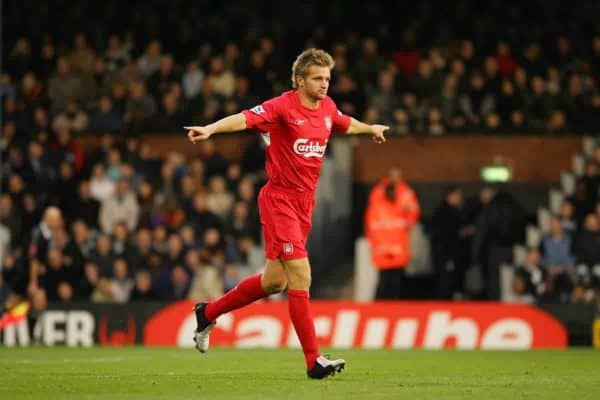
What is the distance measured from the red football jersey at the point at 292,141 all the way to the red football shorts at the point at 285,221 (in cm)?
7

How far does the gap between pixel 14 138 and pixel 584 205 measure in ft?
27.8

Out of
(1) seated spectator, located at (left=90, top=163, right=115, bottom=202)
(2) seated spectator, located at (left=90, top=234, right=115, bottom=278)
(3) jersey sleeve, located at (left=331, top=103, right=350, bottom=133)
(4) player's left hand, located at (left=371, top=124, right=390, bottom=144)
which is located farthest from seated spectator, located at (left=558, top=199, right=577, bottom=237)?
(3) jersey sleeve, located at (left=331, top=103, right=350, bottom=133)

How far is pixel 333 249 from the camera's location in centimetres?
2220

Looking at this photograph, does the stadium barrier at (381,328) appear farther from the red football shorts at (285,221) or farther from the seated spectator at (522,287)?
the red football shorts at (285,221)

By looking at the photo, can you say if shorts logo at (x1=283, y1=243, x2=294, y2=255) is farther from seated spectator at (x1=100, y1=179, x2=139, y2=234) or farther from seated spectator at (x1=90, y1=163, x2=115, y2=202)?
seated spectator at (x1=90, y1=163, x2=115, y2=202)

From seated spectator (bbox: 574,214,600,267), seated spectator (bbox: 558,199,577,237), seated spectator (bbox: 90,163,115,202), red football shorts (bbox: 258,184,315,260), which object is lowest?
seated spectator (bbox: 574,214,600,267)

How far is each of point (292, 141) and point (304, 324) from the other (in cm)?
132

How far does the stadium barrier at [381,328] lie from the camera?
18.7 m

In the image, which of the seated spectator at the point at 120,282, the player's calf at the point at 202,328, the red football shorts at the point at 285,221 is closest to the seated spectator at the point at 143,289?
the seated spectator at the point at 120,282

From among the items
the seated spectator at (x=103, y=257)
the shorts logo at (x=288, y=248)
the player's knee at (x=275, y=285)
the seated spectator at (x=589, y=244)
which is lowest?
the seated spectator at (x=103, y=257)

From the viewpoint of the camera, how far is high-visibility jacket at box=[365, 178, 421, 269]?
20172mm

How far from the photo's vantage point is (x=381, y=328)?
18859 mm

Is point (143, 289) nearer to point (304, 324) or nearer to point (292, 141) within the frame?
point (292, 141)

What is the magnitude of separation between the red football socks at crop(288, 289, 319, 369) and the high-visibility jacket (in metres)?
9.40
